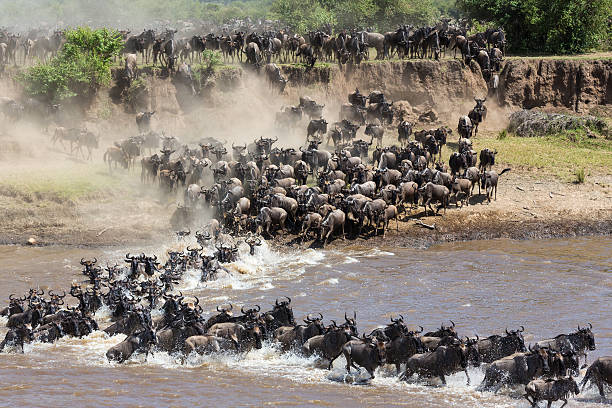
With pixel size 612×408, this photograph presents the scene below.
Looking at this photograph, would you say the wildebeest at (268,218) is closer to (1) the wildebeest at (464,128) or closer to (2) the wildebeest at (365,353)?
(2) the wildebeest at (365,353)

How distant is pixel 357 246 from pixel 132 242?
7029 millimetres

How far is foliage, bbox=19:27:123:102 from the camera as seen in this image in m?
33.7

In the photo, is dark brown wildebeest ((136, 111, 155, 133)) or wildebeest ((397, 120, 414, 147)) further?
dark brown wildebeest ((136, 111, 155, 133))

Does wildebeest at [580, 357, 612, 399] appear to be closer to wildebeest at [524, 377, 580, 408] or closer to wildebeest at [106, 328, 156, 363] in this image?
wildebeest at [524, 377, 580, 408]

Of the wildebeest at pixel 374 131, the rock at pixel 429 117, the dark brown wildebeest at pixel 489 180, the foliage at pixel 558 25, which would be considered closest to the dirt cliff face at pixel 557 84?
the foliage at pixel 558 25

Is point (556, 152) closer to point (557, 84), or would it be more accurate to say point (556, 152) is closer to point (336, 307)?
point (557, 84)

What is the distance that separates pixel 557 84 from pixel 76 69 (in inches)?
871

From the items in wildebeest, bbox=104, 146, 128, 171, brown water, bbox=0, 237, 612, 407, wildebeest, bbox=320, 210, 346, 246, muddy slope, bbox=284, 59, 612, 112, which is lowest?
brown water, bbox=0, 237, 612, 407

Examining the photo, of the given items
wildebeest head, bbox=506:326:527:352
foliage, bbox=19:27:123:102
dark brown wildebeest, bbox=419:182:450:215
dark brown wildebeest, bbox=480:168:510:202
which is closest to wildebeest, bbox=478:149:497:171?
dark brown wildebeest, bbox=480:168:510:202

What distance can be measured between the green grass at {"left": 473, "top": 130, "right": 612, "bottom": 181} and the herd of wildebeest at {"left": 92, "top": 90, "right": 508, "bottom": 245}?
4.20 ft

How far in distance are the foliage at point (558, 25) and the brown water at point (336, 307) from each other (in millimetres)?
19081

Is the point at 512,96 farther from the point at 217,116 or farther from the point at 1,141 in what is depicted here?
the point at 1,141

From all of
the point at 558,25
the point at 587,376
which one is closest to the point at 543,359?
the point at 587,376

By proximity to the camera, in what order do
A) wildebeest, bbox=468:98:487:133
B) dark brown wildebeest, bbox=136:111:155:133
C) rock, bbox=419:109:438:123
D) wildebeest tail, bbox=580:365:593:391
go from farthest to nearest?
rock, bbox=419:109:438:123 < wildebeest, bbox=468:98:487:133 < dark brown wildebeest, bbox=136:111:155:133 < wildebeest tail, bbox=580:365:593:391
